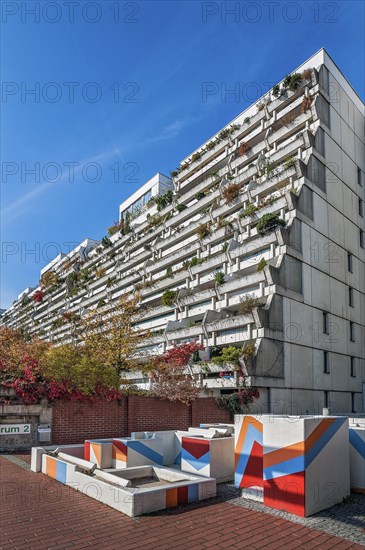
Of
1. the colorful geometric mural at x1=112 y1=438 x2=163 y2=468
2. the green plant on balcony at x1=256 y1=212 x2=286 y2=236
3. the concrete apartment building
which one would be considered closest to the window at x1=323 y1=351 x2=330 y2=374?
the concrete apartment building

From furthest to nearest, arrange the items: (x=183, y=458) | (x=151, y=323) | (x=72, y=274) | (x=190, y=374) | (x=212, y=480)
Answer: (x=72, y=274)
(x=151, y=323)
(x=190, y=374)
(x=183, y=458)
(x=212, y=480)

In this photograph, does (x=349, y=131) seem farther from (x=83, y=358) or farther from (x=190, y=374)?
(x=83, y=358)

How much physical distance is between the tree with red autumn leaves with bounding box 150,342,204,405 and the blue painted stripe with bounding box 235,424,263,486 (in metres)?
8.66

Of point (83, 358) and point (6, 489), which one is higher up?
point (83, 358)

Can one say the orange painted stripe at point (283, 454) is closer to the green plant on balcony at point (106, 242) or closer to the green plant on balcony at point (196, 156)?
the green plant on balcony at point (196, 156)

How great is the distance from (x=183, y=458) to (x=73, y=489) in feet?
10.9

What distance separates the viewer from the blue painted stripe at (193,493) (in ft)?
32.9

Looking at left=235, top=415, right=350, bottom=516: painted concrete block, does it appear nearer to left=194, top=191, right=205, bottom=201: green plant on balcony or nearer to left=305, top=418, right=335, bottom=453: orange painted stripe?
left=305, top=418, right=335, bottom=453: orange painted stripe

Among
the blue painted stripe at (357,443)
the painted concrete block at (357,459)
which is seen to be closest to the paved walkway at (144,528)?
the painted concrete block at (357,459)

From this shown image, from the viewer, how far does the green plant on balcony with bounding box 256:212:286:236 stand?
30672mm

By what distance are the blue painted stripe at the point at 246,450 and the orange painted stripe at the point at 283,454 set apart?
0.96 meters

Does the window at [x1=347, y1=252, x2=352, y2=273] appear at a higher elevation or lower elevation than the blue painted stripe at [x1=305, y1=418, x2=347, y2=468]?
higher

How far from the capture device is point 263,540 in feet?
25.7

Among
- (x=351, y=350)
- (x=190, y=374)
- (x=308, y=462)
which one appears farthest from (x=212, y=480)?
(x=351, y=350)
